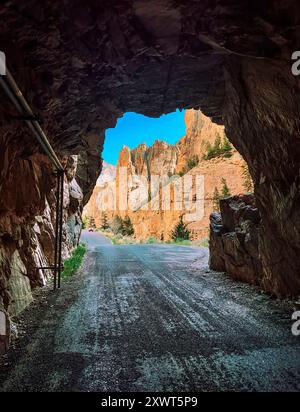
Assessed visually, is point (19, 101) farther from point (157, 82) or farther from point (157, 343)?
point (157, 343)

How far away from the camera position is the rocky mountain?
42.0 metres

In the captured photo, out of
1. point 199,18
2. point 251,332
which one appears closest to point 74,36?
point 199,18

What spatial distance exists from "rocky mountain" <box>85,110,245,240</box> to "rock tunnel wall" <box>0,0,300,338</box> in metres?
29.3

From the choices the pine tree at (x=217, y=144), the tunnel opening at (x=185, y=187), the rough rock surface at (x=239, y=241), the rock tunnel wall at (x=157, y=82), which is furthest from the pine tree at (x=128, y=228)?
the rock tunnel wall at (x=157, y=82)

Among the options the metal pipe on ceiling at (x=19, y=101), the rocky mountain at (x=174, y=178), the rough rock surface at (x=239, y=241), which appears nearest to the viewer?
the metal pipe on ceiling at (x=19, y=101)

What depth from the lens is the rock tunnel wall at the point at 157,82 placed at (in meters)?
4.75

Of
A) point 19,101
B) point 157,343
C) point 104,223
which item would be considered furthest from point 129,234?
point 19,101

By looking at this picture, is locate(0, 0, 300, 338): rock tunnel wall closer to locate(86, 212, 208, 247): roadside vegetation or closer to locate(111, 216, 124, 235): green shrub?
locate(86, 212, 208, 247): roadside vegetation

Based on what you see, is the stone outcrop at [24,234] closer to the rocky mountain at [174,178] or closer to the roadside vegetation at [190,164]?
the rocky mountain at [174,178]

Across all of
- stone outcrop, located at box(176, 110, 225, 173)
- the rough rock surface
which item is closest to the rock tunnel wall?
the rough rock surface

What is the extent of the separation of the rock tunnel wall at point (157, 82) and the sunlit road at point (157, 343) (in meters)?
1.25

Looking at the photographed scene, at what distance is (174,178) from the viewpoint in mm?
54688

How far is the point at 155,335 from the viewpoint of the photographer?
5.50 metres
